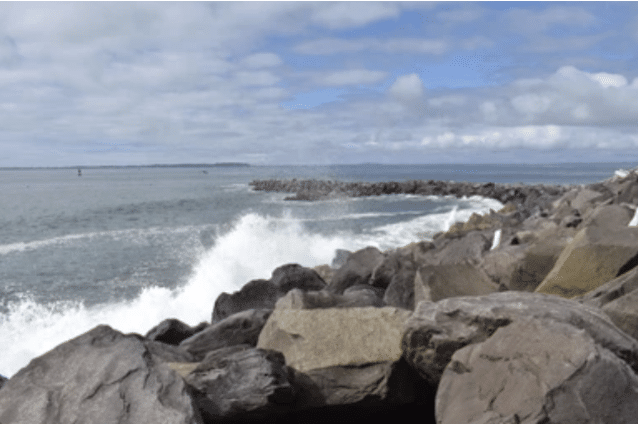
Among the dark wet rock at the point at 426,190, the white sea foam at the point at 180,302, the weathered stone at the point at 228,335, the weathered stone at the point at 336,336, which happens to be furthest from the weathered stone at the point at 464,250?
the dark wet rock at the point at 426,190

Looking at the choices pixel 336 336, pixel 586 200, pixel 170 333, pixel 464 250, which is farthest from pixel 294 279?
pixel 586 200

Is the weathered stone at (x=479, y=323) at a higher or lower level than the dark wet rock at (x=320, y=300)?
higher

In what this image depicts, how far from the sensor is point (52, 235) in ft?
78.6

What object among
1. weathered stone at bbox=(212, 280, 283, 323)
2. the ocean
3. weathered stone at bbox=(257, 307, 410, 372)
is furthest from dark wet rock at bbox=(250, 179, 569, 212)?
weathered stone at bbox=(257, 307, 410, 372)

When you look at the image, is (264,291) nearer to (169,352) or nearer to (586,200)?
(169,352)

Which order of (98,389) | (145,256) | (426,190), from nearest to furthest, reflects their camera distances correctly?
(98,389)
(145,256)
(426,190)

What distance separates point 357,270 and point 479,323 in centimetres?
439

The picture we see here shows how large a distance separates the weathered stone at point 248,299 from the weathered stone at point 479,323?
11.3ft

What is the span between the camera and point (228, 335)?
4.53 m

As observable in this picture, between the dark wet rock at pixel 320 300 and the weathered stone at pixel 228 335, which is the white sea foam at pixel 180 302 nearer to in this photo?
the weathered stone at pixel 228 335

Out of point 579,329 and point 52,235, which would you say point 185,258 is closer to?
point 52,235

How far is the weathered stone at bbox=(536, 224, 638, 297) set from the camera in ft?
13.9

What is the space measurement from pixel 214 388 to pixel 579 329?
2.18 m

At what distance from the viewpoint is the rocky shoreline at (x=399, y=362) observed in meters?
2.54
